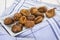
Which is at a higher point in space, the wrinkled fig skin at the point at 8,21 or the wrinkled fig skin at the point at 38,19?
the wrinkled fig skin at the point at 38,19

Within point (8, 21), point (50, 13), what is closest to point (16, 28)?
point (8, 21)

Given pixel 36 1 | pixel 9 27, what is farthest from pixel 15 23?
pixel 36 1

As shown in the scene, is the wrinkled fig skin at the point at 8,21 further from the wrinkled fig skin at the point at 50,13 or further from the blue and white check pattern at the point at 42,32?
the wrinkled fig skin at the point at 50,13

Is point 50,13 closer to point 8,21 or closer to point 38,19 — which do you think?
point 38,19

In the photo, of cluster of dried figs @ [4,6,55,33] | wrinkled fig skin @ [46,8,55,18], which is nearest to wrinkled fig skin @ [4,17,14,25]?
cluster of dried figs @ [4,6,55,33]

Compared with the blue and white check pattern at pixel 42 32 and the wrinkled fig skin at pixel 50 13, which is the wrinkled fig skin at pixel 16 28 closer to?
the blue and white check pattern at pixel 42 32

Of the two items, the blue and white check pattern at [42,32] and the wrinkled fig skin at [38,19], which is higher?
the wrinkled fig skin at [38,19]

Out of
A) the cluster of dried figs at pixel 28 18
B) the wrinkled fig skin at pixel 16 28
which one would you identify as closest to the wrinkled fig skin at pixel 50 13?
the cluster of dried figs at pixel 28 18

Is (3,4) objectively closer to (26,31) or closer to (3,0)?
(3,0)
